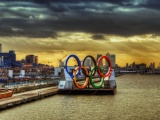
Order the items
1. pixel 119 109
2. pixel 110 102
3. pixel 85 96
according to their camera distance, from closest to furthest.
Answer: pixel 119 109, pixel 110 102, pixel 85 96

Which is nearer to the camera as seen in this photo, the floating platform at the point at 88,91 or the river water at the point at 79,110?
the river water at the point at 79,110

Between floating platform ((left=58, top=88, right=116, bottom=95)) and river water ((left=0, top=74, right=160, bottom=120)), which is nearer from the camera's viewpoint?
river water ((left=0, top=74, right=160, bottom=120))

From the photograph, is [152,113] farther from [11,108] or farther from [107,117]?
[11,108]

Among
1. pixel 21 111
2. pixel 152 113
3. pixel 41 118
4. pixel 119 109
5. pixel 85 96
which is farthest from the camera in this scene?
pixel 85 96

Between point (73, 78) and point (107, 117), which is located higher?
point (73, 78)

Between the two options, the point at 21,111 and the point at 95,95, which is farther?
the point at 95,95

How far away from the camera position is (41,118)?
189 ft

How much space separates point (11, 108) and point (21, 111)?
2.18m

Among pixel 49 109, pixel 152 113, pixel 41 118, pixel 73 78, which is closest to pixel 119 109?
pixel 152 113

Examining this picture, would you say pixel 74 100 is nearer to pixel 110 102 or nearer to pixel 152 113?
pixel 110 102

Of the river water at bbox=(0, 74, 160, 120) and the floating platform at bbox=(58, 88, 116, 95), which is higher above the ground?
the floating platform at bbox=(58, 88, 116, 95)

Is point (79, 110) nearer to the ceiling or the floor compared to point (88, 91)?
nearer to the floor

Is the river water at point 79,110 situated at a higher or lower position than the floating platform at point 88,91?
lower

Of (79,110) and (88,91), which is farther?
(88,91)
